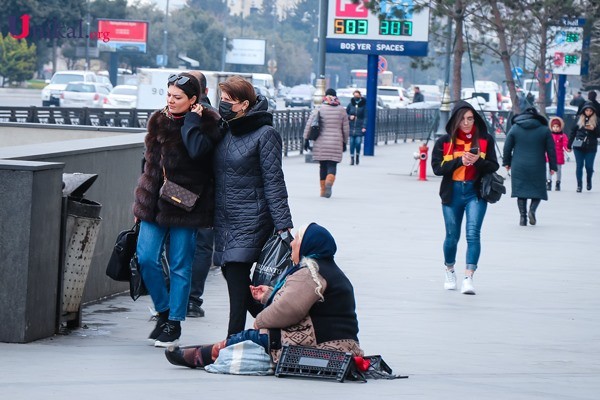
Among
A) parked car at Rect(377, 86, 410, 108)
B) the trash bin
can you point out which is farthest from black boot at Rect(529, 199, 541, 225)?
parked car at Rect(377, 86, 410, 108)

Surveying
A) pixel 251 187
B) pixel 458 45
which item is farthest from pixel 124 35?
pixel 251 187

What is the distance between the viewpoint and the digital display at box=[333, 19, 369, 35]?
3097cm

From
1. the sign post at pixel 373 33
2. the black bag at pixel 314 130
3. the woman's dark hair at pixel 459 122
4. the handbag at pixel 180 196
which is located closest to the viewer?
the handbag at pixel 180 196

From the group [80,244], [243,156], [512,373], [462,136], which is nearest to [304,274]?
[243,156]

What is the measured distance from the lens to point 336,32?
31000 mm

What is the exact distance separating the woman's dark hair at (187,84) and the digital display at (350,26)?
23468 mm

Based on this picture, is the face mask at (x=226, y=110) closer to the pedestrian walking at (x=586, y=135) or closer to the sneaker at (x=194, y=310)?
Answer: the sneaker at (x=194, y=310)

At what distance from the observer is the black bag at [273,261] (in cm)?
728

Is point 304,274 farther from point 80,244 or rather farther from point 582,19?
point 582,19

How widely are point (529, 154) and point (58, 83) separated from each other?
36690 mm

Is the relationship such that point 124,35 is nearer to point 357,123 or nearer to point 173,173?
point 357,123

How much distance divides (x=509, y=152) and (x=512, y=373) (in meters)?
9.80

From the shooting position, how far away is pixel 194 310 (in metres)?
9.37

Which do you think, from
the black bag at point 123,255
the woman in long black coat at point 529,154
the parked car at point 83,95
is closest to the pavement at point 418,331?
the black bag at point 123,255
